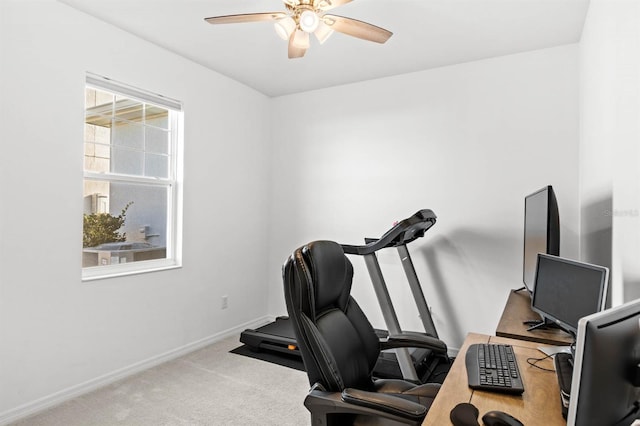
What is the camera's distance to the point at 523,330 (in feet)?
6.54

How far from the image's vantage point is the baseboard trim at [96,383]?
2420 mm

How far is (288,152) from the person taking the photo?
4527 millimetres

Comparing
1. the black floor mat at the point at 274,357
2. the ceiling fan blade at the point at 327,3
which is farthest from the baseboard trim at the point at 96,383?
the ceiling fan blade at the point at 327,3

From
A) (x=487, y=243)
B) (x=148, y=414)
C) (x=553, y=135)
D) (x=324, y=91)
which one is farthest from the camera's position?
(x=324, y=91)

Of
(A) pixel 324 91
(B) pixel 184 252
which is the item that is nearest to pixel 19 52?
(B) pixel 184 252

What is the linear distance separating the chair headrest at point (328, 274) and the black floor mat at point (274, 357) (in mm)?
1650

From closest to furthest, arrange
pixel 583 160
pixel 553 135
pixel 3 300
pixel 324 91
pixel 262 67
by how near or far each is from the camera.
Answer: pixel 3 300, pixel 583 160, pixel 553 135, pixel 262 67, pixel 324 91

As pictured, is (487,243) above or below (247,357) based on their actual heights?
above

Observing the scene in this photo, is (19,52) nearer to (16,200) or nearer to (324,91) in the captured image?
(16,200)

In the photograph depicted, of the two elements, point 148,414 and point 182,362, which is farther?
point 182,362

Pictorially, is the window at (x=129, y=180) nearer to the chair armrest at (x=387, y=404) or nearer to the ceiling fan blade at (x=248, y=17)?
the ceiling fan blade at (x=248, y=17)

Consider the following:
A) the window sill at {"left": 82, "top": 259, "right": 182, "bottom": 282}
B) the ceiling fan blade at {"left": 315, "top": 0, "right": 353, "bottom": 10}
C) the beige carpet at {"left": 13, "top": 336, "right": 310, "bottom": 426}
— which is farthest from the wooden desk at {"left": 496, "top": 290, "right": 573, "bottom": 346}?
the window sill at {"left": 82, "top": 259, "right": 182, "bottom": 282}

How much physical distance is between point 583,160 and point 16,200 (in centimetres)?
384

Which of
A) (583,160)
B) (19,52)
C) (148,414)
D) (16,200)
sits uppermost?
(19,52)
